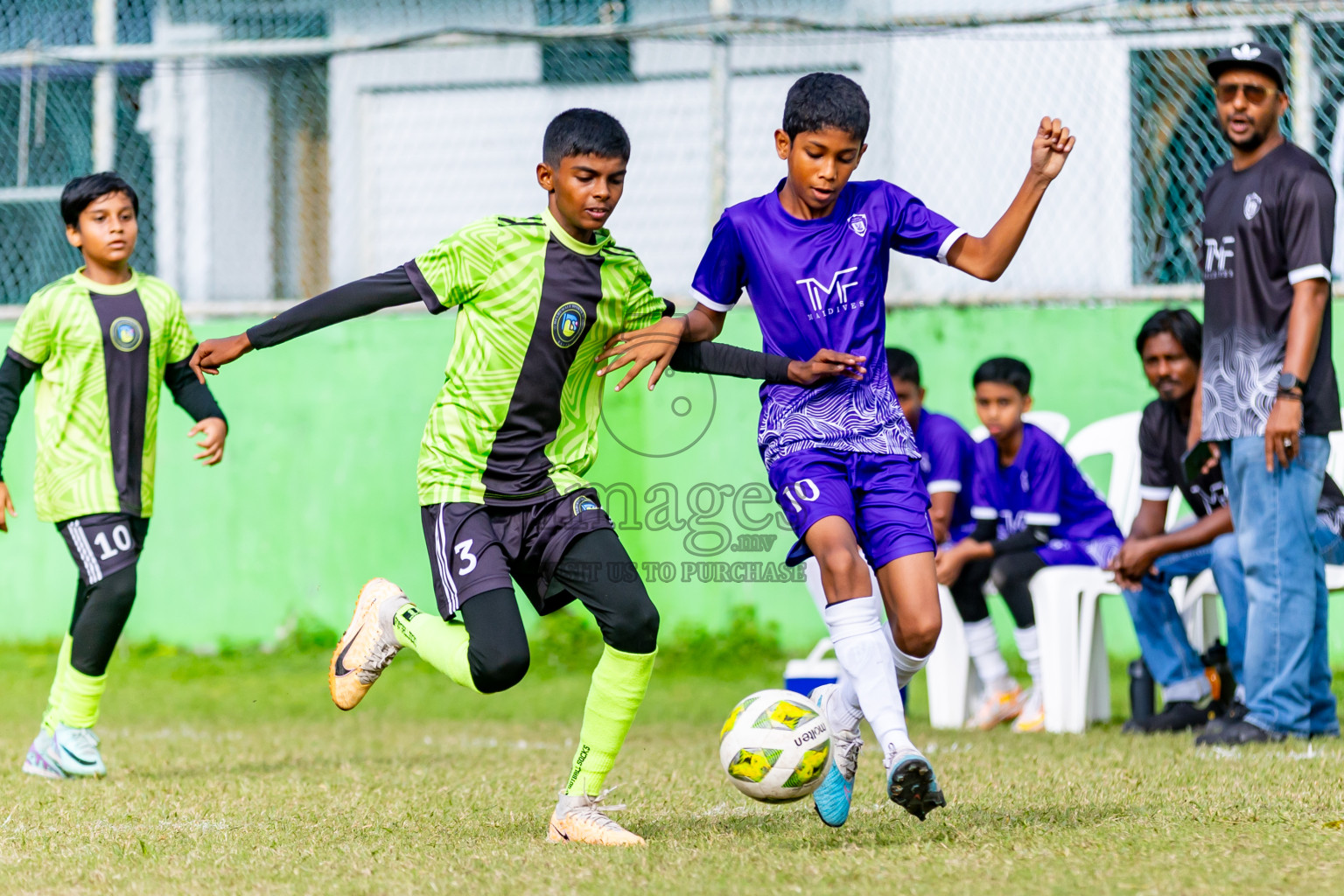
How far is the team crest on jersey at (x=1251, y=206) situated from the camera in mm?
5578

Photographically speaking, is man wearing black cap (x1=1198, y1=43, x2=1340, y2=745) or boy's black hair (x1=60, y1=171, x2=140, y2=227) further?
A: boy's black hair (x1=60, y1=171, x2=140, y2=227)

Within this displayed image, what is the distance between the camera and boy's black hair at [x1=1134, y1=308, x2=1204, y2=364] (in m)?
6.30

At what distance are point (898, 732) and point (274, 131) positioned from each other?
7797mm

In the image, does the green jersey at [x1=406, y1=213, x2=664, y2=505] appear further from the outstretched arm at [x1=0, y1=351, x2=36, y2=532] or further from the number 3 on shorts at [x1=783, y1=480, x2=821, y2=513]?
the outstretched arm at [x1=0, y1=351, x2=36, y2=532]

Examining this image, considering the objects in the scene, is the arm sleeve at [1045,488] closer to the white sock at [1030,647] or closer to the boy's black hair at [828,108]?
the white sock at [1030,647]

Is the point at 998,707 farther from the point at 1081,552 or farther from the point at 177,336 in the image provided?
the point at 177,336

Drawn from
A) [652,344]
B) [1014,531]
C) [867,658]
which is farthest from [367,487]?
[867,658]

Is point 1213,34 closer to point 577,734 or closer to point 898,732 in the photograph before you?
point 577,734

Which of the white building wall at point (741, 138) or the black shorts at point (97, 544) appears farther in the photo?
the white building wall at point (741, 138)

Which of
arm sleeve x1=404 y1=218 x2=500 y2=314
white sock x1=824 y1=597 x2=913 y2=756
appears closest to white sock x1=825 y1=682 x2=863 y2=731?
white sock x1=824 y1=597 x2=913 y2=756

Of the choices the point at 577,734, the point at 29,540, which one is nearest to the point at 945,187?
the point at 577,734

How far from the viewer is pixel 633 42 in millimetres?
9758

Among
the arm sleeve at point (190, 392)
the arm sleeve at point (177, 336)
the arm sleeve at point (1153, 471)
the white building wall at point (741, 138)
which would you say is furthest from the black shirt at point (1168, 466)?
the arm sleeve at point (177, 336)

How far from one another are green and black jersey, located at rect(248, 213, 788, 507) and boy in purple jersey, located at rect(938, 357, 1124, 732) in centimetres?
288
